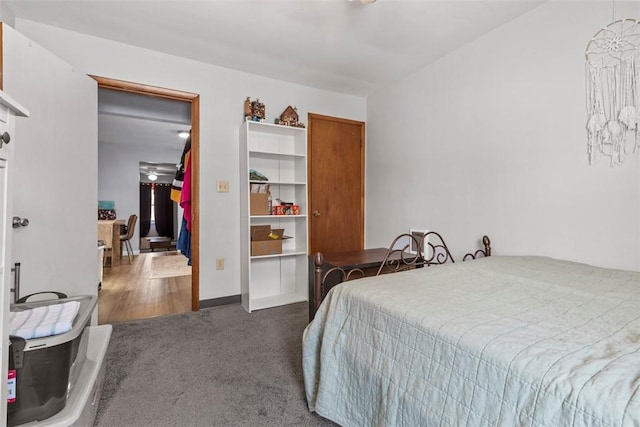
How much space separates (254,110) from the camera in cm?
300

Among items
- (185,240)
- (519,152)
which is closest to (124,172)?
(185,240)

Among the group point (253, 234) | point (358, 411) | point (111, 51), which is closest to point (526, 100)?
point (358, 411)

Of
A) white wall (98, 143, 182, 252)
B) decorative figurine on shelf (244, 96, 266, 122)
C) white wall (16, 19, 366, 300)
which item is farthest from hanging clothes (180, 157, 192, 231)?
white wall (98, 143, 182, 252)

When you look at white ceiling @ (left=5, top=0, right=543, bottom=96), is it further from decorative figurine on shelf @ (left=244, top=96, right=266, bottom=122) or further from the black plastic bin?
the black plastic bin

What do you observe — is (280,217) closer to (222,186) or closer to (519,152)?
(222,186)

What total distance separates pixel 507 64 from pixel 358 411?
7.89 feet

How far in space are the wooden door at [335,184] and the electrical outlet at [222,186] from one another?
89 cm

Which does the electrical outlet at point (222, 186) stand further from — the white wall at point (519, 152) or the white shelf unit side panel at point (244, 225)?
the white wall at point (519, 152)

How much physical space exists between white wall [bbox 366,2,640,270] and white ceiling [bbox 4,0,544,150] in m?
0.24

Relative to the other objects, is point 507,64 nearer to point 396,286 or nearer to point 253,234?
point 396,286

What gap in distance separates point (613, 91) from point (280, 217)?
2670mm

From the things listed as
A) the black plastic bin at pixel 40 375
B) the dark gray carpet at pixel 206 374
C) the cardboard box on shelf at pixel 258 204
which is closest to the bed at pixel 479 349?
the dark gray carpet at pixel 206 374

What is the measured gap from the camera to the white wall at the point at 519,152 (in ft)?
5.68

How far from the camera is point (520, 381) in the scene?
70 cm
